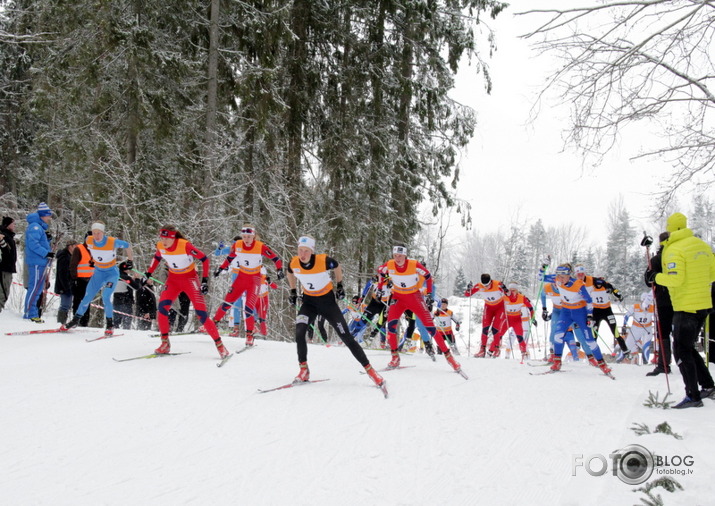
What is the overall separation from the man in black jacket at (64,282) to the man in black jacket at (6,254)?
0.86 meters

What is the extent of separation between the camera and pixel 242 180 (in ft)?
52.4

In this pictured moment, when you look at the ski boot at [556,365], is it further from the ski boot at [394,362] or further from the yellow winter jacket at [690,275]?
the yellow winter jacket at [690,275]

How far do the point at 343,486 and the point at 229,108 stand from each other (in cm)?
1535

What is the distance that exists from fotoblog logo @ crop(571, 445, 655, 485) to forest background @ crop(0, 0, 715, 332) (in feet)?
35.8

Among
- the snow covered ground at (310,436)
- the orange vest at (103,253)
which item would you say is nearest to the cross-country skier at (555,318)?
the snow covered ground at (310,436)

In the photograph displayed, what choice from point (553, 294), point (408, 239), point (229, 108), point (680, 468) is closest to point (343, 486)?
point (680, 468)

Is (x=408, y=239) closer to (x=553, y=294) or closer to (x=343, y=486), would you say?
(x=553, y=294)

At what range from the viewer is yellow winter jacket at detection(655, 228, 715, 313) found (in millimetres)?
5699

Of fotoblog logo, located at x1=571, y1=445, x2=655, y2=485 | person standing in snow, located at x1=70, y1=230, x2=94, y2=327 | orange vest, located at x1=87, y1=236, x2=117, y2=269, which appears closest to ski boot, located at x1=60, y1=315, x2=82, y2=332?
person standing in snow, located at x1=70, y1=230, x2=94, y2=327

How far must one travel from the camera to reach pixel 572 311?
9.01 meters

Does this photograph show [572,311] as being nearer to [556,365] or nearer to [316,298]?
[556,365]

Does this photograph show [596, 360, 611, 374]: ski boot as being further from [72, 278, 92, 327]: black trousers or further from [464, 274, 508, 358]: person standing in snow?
[72, 278, 92, 327]: black trousers

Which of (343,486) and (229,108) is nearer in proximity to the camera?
(343,486)

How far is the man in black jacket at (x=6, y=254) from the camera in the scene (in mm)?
10484
